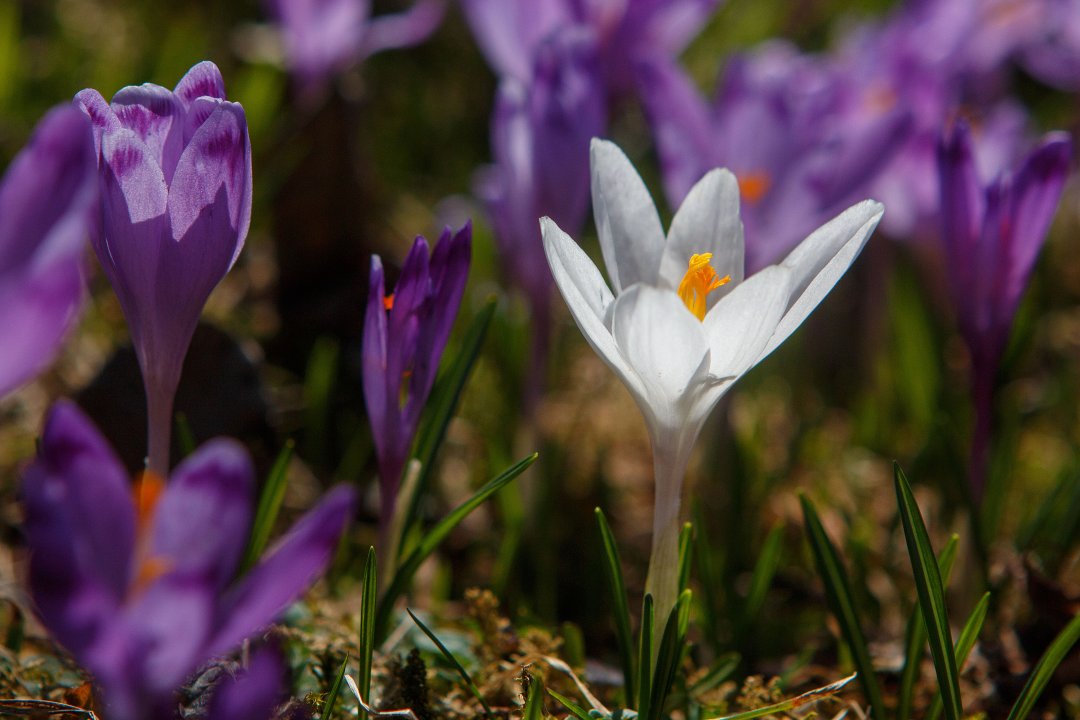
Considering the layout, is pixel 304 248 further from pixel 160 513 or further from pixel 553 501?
pixel 160 513

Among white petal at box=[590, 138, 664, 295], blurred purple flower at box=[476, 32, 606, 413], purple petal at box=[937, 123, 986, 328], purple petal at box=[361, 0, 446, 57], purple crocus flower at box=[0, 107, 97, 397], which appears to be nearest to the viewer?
purple crocus flower at box=[0, 107, 97, 397]

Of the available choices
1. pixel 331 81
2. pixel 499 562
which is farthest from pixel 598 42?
pixel 499 562

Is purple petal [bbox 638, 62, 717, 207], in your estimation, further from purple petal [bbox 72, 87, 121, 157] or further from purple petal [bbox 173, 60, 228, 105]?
purple petal [bbox 72, 87, 121, 157]

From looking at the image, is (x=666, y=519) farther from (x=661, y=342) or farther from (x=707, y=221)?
(x=707, y=221)

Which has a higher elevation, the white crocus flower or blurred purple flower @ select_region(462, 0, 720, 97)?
blurred purple flower @ select_region(462, 0, 720, 97)

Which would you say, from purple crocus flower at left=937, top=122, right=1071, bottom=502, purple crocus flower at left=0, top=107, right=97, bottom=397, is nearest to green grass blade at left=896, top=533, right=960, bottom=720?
purple crocus flower at left=937, top=122, right=1071, bottom=502

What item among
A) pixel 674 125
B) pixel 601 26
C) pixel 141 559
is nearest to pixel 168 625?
pixel 141 559
